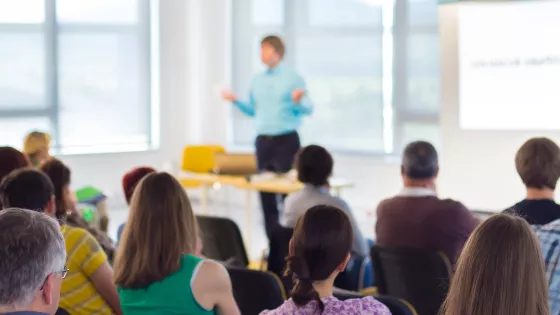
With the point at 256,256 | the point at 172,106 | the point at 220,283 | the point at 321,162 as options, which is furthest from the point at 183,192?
the point at 172,106

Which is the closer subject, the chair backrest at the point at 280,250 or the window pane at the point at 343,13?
the chair backrest at the point at 280,250

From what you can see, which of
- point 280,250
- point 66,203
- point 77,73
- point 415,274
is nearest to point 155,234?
point 66,203

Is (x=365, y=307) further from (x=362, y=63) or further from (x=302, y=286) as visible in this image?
(x=362, y=63)

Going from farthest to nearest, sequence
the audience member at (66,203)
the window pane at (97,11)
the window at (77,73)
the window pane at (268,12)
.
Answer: the window pane at (268,12) → the window pane at (97,11) → the window at (77,73) → the audience member at (66,203)

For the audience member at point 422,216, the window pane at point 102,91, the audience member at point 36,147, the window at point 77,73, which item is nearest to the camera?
the audience member at point 422,216

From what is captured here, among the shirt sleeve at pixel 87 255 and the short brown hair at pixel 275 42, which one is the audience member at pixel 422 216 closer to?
the shirt sleeve at pixel 87 255

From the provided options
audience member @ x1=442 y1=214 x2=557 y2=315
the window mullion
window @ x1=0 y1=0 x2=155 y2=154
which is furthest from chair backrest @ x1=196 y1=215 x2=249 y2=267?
the window mullion

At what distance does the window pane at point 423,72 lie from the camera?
8.43 m

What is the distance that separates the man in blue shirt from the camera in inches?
296

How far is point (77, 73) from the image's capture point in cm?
984

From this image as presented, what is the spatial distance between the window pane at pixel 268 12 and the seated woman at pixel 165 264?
Result: 275 inches

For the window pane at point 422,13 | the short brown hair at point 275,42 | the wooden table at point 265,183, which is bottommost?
the wooden table at point 265,183

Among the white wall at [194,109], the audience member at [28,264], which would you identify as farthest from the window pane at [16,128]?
the audience member at [28,264]

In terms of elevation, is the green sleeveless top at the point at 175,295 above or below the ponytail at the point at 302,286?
below
